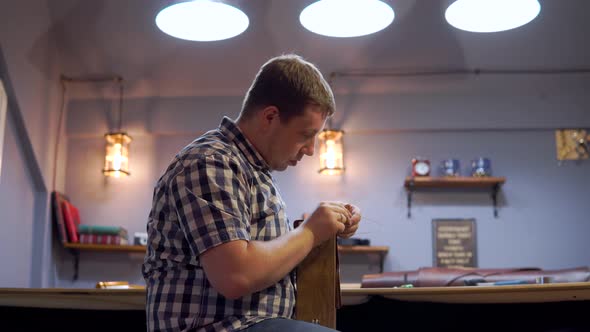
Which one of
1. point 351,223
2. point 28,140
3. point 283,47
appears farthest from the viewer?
point 283,47

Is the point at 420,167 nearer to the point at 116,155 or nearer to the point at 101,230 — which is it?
the point at 116,155

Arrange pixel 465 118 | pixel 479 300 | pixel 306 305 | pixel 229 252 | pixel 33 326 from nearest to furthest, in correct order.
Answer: pixel 229 252 < pixel 306 305 < pixel 479 300 < pixel 33 326 < pixel 465 118

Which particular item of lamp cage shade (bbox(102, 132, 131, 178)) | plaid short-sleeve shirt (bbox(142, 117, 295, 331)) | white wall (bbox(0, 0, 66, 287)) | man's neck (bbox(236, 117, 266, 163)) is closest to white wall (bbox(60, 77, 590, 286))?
lamp cage shade (bbox(102, 132, 131, 178))

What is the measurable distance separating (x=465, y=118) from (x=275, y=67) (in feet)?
15.6

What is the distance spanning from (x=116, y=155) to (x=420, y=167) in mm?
2517

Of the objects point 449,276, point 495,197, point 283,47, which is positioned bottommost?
point 449,276

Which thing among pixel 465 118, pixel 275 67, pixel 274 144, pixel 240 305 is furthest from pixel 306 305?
pixel 465 118

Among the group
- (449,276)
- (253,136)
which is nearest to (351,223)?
(253,136)

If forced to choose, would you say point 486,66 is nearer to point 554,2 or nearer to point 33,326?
point 554,2

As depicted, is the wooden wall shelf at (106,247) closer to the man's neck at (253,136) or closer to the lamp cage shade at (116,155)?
the lamp cage shade at (116,155)

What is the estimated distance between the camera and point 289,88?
168 centimetres

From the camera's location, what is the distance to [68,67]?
20.6ft

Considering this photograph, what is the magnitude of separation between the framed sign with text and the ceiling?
1.21 meters

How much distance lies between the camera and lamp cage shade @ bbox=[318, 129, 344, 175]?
5.89 meters
